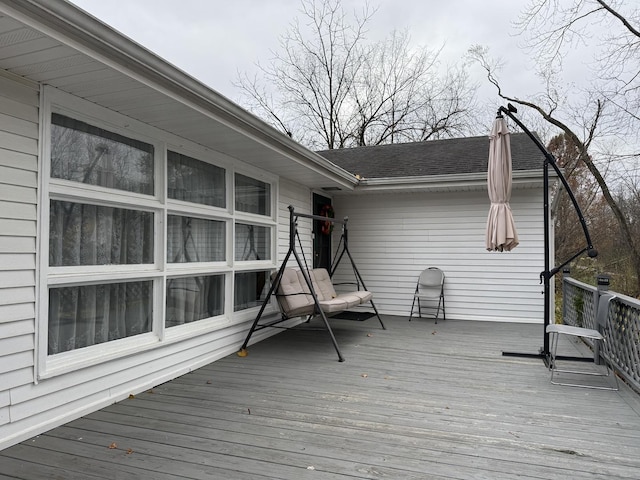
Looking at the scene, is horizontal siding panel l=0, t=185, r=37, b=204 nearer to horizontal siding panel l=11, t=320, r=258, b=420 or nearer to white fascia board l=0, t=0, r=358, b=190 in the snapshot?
white fascia board l=0, t=0, r=358, b=190

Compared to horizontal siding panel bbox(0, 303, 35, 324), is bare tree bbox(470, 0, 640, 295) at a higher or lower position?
higher

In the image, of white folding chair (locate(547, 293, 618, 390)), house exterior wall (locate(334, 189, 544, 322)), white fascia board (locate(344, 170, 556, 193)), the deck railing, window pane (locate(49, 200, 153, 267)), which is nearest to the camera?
window pane (locate(49, 200, 153, 267))

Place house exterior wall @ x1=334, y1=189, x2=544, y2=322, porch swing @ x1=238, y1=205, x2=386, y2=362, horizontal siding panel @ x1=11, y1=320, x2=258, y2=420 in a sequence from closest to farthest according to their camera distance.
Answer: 1. horizontal siding panel @ x1=11, y1=320, x2=258, y2=420
2. porch swing @ x1=238, y1=205, x2=386, y2=362
3. house exterior wall @ x1=334, y1=189, x2=544, y2=322

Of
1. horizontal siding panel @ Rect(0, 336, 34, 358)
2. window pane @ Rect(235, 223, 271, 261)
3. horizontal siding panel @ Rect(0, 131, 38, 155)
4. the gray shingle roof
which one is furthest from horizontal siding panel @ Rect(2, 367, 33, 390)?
the gray shingle roof

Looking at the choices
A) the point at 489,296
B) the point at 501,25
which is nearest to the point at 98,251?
the point at 489,296

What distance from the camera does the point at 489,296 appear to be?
6.92 m

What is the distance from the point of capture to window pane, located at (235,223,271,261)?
5.00 m

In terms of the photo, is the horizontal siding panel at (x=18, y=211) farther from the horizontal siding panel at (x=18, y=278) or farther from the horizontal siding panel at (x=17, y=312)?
the horizontal siding panel at (x=17, y=312)

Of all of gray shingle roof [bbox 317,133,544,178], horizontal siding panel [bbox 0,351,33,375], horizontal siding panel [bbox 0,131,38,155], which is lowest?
horizontal siding panel [bbox 0,351,33,375]

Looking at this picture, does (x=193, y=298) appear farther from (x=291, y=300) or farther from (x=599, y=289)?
(x=599, y=289)

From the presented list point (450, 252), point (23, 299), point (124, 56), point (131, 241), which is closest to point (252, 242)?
point (131, 241)

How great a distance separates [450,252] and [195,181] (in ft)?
14.9

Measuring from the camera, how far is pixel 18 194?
2.57m

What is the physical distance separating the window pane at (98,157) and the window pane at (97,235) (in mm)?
203
